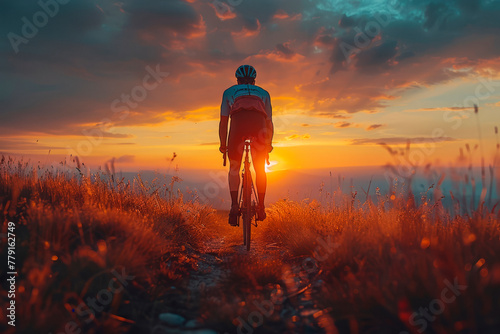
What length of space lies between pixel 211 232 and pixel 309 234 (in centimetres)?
392

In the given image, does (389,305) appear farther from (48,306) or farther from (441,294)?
(48,306)

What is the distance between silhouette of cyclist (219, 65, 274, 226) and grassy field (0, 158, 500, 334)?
53.0 inches

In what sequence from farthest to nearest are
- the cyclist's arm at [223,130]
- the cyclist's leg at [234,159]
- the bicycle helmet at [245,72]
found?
1. the bicycle helmet at [245,72]
2. the cyclist's arm at [223,130]
3. the cyclist's leg at [234,159]

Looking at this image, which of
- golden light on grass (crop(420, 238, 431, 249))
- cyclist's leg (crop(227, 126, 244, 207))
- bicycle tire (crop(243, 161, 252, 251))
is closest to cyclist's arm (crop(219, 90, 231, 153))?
cyclist's leg (crop(227, 126, 244, 207))

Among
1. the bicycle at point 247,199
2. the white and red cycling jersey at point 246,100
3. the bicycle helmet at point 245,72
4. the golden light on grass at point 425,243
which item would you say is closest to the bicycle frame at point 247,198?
the bicycle at point 247,199

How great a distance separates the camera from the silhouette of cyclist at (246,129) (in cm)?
564

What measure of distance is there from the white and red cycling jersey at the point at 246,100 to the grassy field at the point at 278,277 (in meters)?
2.32

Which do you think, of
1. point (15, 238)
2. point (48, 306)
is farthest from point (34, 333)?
point (15, 238)

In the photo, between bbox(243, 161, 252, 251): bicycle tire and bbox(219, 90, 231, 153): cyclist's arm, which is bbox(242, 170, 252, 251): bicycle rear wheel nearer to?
bbox(243, 161, 252, 251): bicycle tire

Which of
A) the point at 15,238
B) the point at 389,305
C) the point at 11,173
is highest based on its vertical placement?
the point at 11,173

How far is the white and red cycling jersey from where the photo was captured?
18.2 feet

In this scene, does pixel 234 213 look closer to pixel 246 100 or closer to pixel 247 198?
pixel 247 198

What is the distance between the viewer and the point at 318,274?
3910 mm

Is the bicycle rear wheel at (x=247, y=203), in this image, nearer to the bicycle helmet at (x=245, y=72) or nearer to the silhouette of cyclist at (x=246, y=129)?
the silhouette of cyclist at (x=246, y=129)
